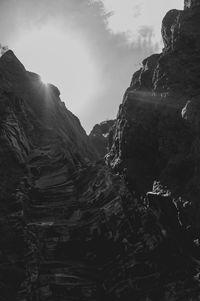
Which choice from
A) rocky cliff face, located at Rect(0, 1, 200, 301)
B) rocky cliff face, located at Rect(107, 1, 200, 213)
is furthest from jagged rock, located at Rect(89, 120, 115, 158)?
rocky cliff face, located at Rect(0, 1, 200, 301)

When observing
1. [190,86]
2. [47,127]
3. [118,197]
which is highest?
[190,86]

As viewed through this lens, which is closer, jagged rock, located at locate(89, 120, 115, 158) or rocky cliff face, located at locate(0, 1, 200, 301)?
rocky cliff face, located at locate(0, 1, 200, 301)

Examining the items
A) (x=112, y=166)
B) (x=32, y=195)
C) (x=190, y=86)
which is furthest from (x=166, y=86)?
(x=32, y=195)

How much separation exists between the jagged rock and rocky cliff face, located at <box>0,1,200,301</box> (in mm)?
39265

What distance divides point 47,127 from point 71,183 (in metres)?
20.1

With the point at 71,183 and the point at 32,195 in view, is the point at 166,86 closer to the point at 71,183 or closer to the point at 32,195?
the point at 71,183

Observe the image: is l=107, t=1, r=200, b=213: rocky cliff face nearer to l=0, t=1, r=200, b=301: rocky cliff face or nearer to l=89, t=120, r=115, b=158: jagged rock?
l=0, t=1, r=200, b=301: rocky cliff face

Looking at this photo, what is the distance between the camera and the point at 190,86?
152 feet

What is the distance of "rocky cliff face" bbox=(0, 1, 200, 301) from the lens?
116 ft

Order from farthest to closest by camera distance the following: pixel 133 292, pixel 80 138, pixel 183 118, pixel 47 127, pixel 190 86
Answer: pixel 80 138, pixel 47 127, pixel 190 86, pixel 183 118, pixel 133 292

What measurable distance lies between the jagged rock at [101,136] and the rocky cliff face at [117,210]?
39265 millimetres

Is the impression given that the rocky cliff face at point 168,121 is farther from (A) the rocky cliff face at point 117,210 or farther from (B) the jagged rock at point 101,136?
(B) the jagged rock at point 101,136

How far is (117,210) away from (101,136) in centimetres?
6566

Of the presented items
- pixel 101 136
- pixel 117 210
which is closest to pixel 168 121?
pixel 117 210
